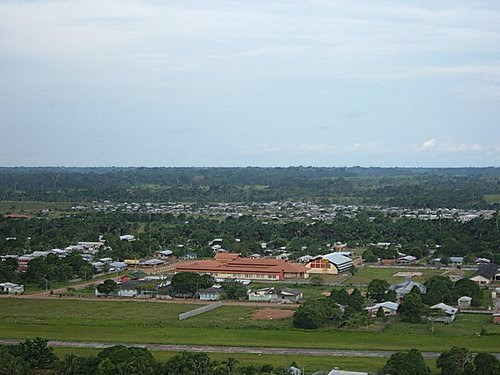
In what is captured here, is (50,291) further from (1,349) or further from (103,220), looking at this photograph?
(103,220)

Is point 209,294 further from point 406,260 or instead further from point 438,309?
point 406,260

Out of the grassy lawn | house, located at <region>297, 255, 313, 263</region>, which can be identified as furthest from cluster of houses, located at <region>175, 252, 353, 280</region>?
the grassy lawn

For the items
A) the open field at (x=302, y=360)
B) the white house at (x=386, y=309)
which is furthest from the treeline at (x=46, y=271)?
the white house at (x=386, y=309)

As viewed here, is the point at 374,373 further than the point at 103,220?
No

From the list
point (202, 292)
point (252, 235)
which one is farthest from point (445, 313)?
point (252, 235)

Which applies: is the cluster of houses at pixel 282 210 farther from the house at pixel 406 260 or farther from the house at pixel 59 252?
the house at pixel 59 252

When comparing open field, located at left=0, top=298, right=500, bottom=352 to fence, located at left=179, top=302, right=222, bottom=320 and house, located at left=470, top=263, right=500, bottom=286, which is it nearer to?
fence, located at left=179, top=302, right=222, bottom=320

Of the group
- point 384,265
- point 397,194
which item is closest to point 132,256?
point 384,265

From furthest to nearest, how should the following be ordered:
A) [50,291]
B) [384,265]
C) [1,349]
Result: [384,265]
[50,291]
[1,349]
